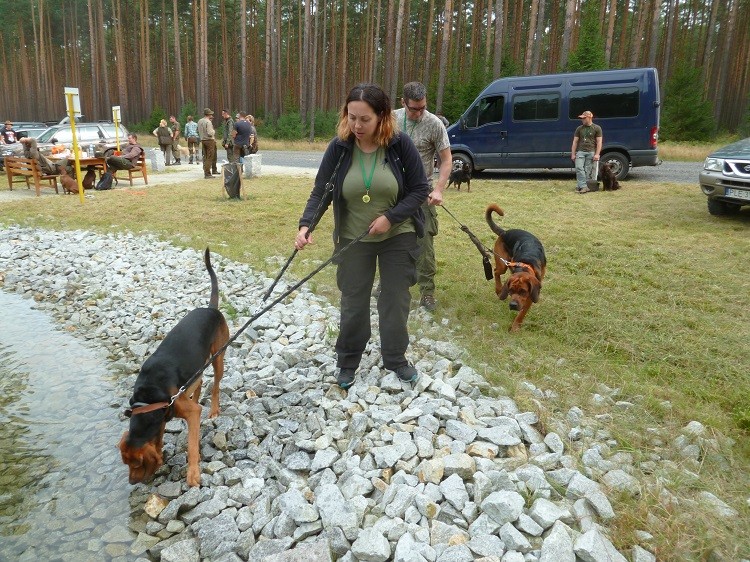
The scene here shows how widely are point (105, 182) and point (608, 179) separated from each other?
1275 centimetres

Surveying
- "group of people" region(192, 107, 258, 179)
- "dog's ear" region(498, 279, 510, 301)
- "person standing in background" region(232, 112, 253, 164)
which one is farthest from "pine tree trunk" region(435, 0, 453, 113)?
"dog's ear" region(498, 279, 510, 301)

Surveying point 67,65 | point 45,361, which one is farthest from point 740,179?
point 67,65

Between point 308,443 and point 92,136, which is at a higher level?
point 92,136

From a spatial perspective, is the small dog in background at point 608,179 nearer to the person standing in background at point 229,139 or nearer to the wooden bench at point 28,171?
the person standing in background at point 229,139

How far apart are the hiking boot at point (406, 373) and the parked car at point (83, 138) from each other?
15148mm

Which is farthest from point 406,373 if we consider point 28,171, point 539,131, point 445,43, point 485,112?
point 445,43

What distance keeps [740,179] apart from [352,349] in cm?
786

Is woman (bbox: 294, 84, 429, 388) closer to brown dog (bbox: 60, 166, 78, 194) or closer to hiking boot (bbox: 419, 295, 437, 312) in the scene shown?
hiking boot (bbox: 419, 295, 437, 312)

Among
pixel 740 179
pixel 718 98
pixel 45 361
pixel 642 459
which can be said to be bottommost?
pixel 45 361

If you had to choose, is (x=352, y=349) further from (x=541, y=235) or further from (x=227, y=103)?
(x=227, y=103)

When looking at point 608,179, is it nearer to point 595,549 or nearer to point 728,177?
point 728,177

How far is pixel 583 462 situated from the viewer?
2.93 metres

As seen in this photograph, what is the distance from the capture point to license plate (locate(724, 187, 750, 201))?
847 centimetres

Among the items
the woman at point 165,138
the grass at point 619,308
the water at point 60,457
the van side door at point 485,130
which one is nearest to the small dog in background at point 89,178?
the grass at point 619,308
